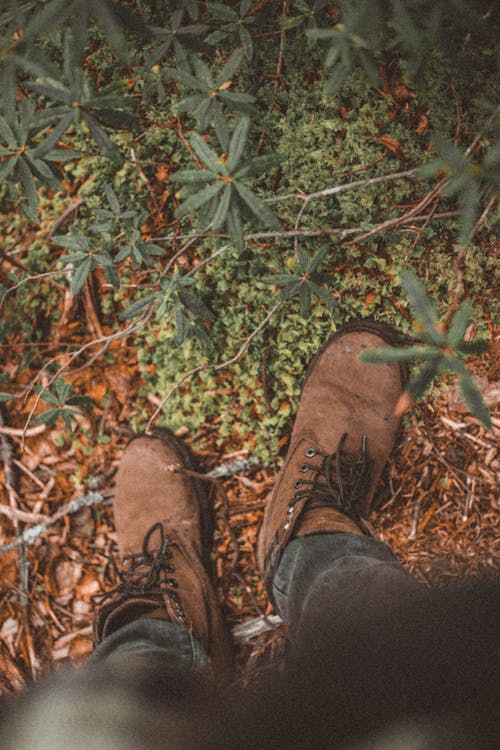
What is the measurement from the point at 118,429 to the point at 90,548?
49cm

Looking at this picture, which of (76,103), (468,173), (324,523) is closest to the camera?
(468,173)

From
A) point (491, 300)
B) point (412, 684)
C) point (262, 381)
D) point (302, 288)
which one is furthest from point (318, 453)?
point (412, 684)

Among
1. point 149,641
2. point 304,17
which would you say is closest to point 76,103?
point 304,17

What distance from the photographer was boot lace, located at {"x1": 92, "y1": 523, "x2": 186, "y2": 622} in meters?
1.83

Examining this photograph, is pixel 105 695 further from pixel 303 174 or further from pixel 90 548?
pixel 303 174

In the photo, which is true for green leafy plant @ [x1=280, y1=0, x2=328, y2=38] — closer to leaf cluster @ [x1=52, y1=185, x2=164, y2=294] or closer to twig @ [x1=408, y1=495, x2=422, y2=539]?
leaf cluster @ [x1=52, y1=185, x2=164, y2=294]

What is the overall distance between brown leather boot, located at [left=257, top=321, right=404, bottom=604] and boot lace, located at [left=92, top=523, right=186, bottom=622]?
1.10 feet

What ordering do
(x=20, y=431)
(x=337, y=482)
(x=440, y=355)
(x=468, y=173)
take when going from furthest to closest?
(x=20, y=431) < (x=337, y=482) < (x=468, y=173) < (x=440, y=355)

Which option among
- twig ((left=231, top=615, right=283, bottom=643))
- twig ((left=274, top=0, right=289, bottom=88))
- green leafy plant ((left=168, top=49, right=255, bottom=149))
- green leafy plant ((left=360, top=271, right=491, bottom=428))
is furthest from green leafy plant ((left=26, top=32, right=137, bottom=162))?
twig ((left=231, top=615, right=283, bottom=643))

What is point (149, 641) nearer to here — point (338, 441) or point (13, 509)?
point (13, 509)

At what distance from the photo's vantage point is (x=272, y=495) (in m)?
1.94

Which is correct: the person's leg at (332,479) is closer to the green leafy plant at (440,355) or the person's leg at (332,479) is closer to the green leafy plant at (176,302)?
the green leafy plant at (176,302)

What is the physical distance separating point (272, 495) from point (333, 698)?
1.13 metres

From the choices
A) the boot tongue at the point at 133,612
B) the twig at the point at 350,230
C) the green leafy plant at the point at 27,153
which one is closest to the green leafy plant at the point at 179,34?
the green leafy plant at the point at 27,153
